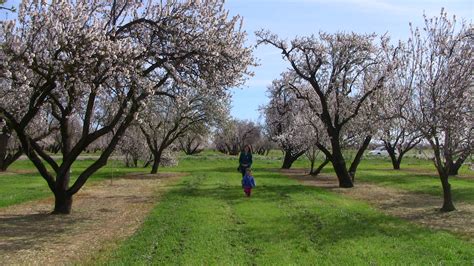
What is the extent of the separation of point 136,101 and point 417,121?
858 centimetres

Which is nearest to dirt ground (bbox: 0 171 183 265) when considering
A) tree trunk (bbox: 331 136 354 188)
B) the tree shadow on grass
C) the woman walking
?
the tree shadow on grass

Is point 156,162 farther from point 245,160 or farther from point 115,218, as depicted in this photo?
point 115,218

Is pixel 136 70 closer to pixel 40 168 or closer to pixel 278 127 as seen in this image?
pixel 40 168

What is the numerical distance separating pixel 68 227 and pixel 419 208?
10996mm

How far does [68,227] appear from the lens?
12.7 meters

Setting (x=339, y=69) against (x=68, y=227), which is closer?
(x=68, y=227)

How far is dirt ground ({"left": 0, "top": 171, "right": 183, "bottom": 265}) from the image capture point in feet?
31.1

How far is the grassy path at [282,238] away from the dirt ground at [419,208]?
0.71 m

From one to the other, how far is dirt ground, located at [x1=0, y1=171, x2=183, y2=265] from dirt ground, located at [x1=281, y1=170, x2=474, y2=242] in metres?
7.65

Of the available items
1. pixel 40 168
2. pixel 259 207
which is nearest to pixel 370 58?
pixel 259 207

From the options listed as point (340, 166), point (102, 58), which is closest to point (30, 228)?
point (102, 58)

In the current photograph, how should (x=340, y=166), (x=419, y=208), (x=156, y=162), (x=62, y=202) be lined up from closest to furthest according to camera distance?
(x=62, y=202), (x=419, y=208), (x=340, y=166), (x=156, y=162)

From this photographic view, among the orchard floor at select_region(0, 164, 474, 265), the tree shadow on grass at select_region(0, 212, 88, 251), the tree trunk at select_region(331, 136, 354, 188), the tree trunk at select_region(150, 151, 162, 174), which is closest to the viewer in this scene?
the orchard floor at select_region(0, 164, 474, 265)

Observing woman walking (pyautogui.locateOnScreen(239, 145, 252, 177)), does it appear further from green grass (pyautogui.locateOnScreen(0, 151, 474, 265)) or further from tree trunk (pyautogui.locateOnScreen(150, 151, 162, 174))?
tree trunk (pyautogui.locateOnScreen(150, 151, 162, 174))
